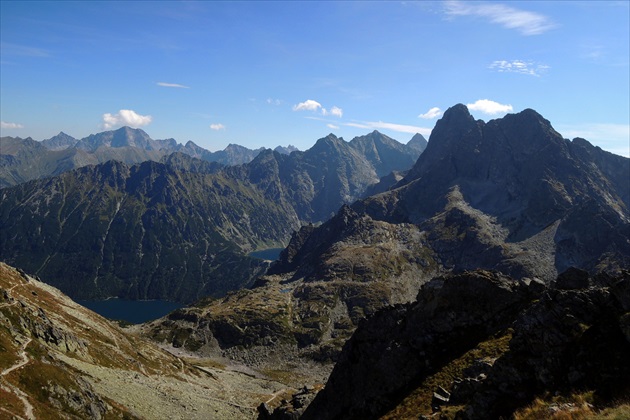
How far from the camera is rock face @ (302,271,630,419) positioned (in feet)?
88.8

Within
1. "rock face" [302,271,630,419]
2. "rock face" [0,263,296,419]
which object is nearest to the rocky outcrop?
"rock face" [302,271,630,419]

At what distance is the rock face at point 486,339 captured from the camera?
27078 millimetres

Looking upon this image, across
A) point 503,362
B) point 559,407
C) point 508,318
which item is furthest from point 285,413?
point 559,407

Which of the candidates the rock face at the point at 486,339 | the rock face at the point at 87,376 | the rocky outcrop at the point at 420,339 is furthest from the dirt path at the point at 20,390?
the rocky outcrop at the point at 420,339

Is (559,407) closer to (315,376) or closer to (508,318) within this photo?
(508,318)

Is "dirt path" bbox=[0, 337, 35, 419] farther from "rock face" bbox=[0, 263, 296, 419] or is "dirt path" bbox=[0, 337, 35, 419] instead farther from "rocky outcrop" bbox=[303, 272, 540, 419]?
"rocky outcrop" bbox=[303, 272, 540, 419]

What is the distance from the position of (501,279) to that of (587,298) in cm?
1652

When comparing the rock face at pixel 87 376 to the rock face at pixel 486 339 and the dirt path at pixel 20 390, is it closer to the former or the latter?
the dirt path at pixel 20 390

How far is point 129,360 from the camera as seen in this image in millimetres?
121688

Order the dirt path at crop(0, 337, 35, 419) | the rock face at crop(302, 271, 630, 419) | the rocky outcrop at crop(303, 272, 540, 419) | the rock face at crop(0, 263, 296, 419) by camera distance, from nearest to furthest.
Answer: the rock face at crop(302, 271, 630, 419), the rocky outcrop at crop(303, 272, 540, 419), the dirt path at crop(0, 337, 35, 419), the rock face at crop(0, 263, 296, 419)

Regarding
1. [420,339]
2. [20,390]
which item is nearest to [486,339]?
[420,339]

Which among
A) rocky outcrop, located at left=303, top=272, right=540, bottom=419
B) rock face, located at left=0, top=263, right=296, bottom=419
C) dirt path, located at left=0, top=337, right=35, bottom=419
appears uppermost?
rocky outcrop, located at left=303, top=272, right=540, bottom=419

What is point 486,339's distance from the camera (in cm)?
4034

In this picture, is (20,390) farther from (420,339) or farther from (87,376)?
(420,339)
